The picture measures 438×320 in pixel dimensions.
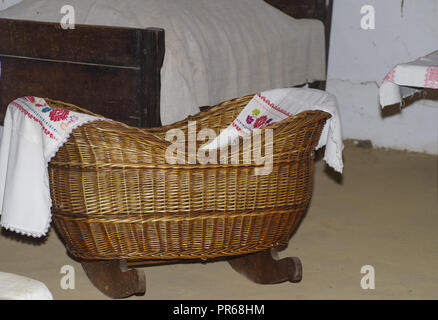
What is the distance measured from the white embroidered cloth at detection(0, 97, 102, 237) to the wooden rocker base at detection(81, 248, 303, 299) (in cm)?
30

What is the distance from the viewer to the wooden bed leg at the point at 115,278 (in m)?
1.89

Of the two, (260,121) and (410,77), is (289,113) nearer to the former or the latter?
(260,121)

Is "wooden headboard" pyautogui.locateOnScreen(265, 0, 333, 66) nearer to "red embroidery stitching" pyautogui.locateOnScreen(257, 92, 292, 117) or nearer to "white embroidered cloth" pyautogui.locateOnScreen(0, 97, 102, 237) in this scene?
"red embroidery stitching" pyautogui.locateOnScreen(257, 92, 292, 117)

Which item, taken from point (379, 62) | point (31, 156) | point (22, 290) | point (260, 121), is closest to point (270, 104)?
point (260, 121)

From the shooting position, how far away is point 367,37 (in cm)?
365

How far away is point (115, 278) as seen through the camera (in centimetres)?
194

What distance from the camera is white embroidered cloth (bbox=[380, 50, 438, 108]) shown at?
5.42 feet

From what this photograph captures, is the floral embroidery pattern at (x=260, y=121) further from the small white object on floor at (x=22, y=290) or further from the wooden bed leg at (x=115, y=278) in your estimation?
the small white object on floor at (x=22, y=290)

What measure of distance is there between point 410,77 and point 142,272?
0.93m

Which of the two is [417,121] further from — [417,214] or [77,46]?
[77,46]

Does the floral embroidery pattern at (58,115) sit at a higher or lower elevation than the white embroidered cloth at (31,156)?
higher

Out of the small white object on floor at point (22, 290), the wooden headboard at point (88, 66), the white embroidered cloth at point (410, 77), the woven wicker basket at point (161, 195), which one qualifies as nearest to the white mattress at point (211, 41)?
the wooden headboard at point (88, 66)

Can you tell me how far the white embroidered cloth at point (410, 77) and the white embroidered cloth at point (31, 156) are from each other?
31.3 inches
